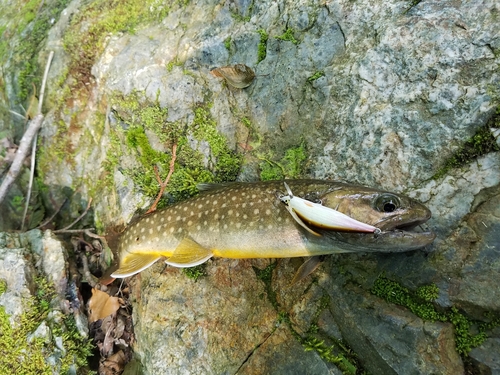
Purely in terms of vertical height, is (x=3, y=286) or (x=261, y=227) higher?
(x=261, y=227)

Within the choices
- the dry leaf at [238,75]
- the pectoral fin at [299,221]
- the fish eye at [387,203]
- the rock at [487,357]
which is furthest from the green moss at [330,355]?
the dry leaf at [238,75]

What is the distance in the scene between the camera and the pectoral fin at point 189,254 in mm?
3828

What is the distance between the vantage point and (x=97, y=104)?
5.75 m

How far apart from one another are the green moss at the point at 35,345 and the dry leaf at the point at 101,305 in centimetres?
26

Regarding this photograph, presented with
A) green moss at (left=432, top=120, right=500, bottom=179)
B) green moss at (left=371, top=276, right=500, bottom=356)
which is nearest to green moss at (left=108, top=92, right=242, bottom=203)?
green moss at (left=371, top=276, right=500, bottom=356)

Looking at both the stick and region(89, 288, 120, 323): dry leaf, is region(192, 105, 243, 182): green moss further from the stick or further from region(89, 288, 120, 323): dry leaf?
the stick

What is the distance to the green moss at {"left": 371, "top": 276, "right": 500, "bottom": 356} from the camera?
123 inches

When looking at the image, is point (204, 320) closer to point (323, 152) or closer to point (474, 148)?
point (323, 152)

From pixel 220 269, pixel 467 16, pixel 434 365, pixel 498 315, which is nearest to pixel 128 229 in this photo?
pixel 220 269

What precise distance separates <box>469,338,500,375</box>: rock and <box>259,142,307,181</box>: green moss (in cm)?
238

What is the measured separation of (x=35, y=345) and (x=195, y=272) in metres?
1.98

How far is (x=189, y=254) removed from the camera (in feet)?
13.0

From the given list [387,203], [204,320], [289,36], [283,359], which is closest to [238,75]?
[289,36]

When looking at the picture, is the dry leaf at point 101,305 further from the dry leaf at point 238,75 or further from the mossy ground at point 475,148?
the mossy ground at point 475,148
